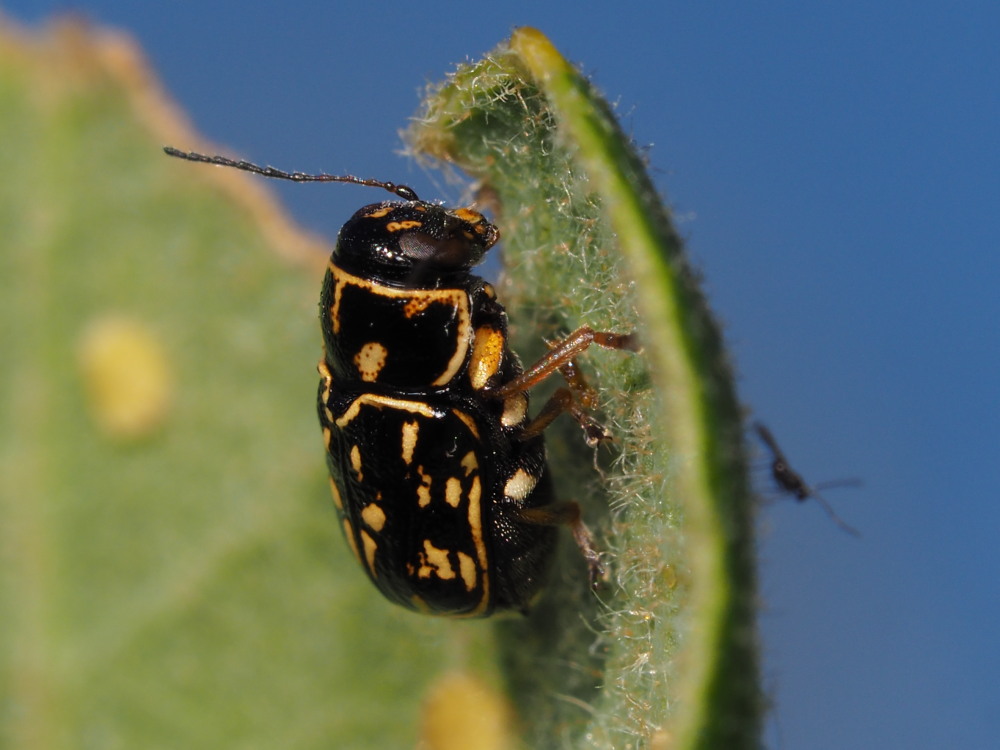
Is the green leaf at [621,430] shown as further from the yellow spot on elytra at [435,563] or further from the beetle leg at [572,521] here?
the yellow spot on elytra at [435,563]

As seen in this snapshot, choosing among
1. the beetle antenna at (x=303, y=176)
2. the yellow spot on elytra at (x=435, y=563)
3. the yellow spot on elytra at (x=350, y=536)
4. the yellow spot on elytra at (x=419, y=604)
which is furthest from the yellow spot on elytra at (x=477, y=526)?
the beetle antenna at (x=303, y=176)

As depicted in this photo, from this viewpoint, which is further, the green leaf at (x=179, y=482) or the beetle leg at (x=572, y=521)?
the green leaf at (x=179, y=482)

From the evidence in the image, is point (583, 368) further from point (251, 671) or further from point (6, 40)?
point (6, 40)

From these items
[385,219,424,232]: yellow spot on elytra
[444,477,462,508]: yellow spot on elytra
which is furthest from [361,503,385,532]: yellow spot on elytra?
[385,219,424,232]: yellow spot on elytra

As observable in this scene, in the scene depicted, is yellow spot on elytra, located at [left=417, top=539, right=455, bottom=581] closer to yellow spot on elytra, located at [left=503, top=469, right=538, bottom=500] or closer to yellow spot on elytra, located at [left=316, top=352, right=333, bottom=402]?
yellow spot on elytra, located at [left=503, top=469, right=538, bottom=500]

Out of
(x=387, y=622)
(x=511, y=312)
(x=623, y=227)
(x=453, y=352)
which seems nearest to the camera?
(x=623, y=227)

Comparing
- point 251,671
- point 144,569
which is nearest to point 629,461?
point 251,671

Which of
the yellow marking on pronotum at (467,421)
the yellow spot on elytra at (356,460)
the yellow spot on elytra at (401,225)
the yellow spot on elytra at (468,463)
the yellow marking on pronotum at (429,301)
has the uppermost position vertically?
the yellow spot on elytra at (401,225)
